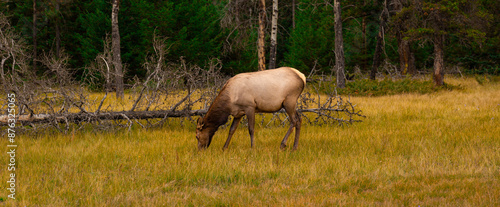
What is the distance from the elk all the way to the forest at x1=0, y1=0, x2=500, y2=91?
819 centimetres

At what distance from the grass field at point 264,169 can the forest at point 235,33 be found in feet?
26.2

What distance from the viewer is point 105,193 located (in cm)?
476

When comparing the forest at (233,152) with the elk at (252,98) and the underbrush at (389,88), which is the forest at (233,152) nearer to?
the elk at (252,98)

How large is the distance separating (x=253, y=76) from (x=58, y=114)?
446 centimetres

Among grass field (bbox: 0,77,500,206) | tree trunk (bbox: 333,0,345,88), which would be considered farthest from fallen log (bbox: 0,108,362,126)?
tree trunk (bbox: 333,0,345,88)

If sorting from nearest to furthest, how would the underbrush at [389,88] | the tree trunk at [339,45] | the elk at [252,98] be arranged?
1. the elk at [252,98]
2. the underbrush at [389,88]
3. the tree trunk at [339,45]

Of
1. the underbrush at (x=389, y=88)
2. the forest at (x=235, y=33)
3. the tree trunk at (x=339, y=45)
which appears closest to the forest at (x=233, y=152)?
the underbrush at (x=389, y=88)

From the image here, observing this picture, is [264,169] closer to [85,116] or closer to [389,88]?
[85,116]

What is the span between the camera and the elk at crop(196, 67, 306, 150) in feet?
22.2

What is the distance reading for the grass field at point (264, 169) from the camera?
4.57 m

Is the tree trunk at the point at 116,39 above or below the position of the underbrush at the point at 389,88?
above

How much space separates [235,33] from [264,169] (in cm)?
2076

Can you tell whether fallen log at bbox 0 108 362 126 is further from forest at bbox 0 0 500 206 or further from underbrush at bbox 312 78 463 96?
underbrush at bbox 312 78 463 96

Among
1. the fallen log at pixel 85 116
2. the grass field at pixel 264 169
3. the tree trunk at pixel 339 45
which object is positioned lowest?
the grass field at pixel 264 169
